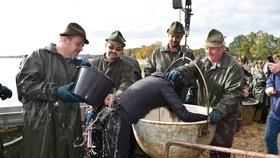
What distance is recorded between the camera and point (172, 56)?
422 centimetres

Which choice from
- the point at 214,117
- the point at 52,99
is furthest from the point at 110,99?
the point at 214,117

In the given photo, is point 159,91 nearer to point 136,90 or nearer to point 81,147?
point 136,90

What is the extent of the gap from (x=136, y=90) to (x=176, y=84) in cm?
58

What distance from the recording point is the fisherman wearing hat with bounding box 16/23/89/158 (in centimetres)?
250

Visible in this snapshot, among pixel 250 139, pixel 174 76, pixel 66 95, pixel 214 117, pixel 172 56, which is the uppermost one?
pixel 172 56

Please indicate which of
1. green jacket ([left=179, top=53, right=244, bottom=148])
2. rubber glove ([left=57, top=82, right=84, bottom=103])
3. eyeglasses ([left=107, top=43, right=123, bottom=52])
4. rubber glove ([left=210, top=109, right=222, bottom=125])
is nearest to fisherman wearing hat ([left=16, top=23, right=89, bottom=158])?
rubber glove ([left=57, top=82, right=84, bottom=103])

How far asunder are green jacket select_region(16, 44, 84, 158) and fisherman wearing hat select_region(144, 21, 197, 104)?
5.73 ft

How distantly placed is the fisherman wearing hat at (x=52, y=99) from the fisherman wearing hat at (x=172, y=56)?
1641mm

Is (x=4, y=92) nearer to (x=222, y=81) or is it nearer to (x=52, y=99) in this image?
(x=52, y=99)

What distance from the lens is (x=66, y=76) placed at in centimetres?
270

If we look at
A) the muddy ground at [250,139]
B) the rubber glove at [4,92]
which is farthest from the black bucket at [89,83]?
the muddy ground at [250,139]

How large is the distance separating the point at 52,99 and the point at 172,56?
212 cm

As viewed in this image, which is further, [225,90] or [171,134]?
[225,90]

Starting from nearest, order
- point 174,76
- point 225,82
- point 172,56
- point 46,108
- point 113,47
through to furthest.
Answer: point 46,108, point 174,76, point 225,82, point 113,47, point 172,56
